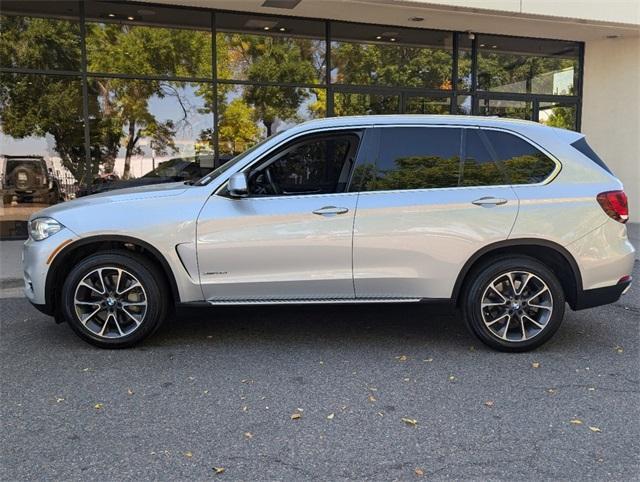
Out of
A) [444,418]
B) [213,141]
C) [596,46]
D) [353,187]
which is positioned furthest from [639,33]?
[444,418]

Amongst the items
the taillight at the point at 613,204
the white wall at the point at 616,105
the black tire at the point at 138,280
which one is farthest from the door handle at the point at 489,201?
the white wall at the point at 616,105

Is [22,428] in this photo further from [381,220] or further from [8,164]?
[8,164]

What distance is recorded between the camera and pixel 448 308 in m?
5.98

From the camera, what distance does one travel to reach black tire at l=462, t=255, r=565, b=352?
447cm

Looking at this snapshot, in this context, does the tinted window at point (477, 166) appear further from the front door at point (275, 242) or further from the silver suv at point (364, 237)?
the front door at point (275, 242)

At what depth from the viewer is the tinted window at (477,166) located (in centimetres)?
455

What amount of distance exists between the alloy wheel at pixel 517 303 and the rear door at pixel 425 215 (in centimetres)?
33

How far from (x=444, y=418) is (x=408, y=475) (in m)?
0.69

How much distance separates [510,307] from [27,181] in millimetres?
8745

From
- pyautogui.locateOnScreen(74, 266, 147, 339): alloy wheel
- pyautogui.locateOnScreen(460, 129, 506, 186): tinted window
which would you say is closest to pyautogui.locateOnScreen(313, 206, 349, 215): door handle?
pyautogui.locateOnScreen(460, 129, 506, 186): tinted window

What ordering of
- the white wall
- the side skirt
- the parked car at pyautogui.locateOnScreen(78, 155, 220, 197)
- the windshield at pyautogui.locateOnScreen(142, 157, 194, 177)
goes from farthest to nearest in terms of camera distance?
1. the white wall
2. the windshield at pyautogui.locateOnScreen(142, 157, 194, 177)
3. the parked car at pyautogui.locateOnScreen(78, 155, 220, 197)
4. the side skirt

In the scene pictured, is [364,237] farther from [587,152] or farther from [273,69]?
[273,69]

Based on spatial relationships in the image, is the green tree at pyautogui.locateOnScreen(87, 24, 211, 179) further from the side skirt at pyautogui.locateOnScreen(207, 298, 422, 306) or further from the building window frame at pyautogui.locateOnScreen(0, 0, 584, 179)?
the side skirt at pyautogui.locateOnScreen(207, 298, 422, 306)

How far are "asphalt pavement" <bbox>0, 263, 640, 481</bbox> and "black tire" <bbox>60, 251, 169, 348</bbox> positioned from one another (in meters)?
0.12
